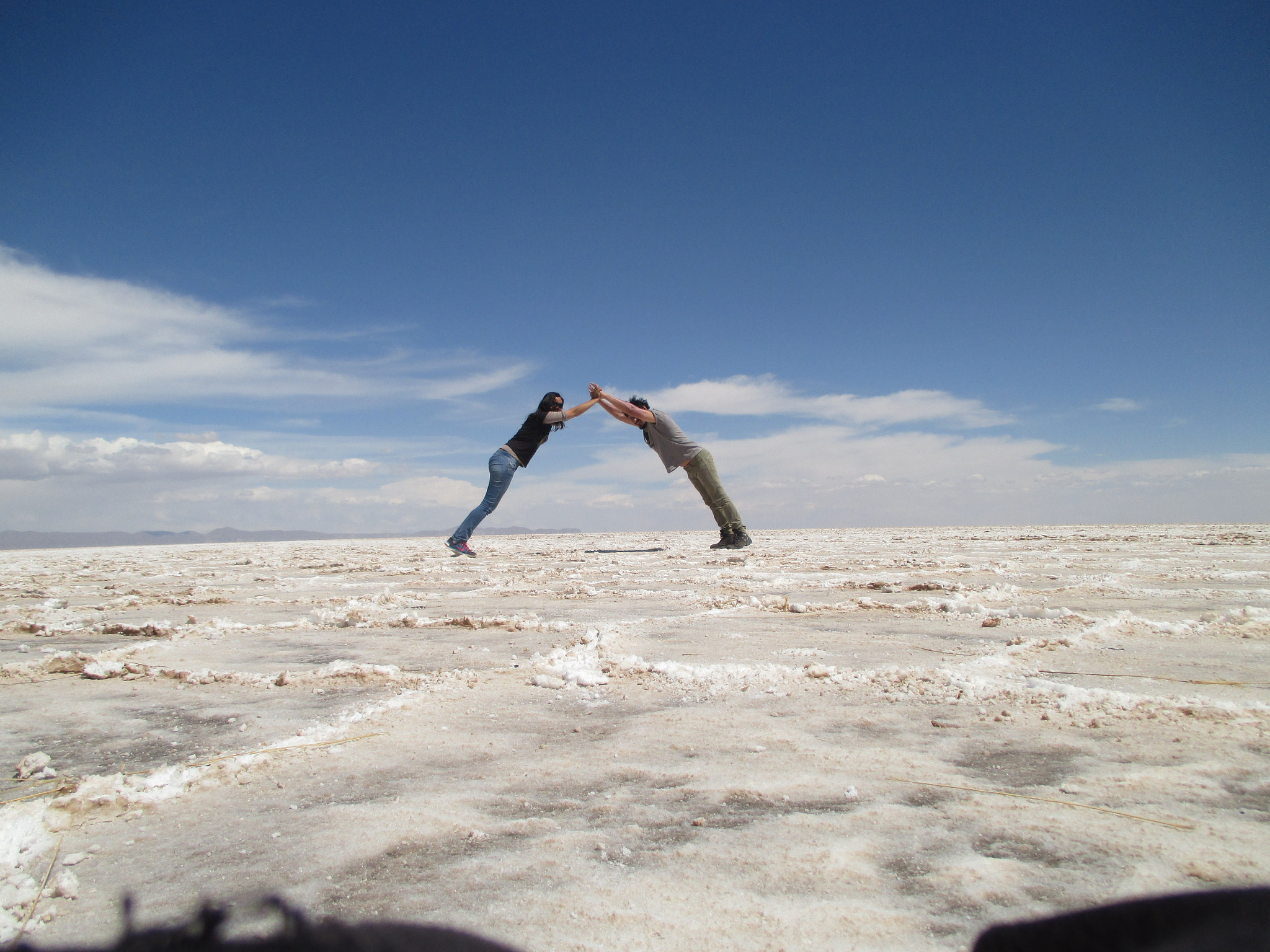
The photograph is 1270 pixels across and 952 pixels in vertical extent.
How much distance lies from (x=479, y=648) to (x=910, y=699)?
1597mm

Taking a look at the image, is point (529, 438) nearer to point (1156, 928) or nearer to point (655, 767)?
point (655, 767)

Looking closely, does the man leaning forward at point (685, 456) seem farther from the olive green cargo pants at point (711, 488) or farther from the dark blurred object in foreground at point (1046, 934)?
the dark blurred object in foreground at point (1046, 934)

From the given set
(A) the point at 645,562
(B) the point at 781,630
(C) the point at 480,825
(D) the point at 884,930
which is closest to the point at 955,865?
(D) the point at 884,930

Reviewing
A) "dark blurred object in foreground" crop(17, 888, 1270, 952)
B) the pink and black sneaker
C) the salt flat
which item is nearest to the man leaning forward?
the pink and black sneaker

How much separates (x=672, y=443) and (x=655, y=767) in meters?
6.37

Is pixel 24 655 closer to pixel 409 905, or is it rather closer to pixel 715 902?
pixel 409 905

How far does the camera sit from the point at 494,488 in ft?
25.5

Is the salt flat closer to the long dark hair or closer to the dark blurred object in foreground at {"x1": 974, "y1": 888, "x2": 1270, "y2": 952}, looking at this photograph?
the dark blurred object in foreground at {"x1": 974, "y1": 888, "x2": 1270, "y2": 952}

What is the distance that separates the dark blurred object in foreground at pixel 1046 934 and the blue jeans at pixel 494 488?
6.93 m

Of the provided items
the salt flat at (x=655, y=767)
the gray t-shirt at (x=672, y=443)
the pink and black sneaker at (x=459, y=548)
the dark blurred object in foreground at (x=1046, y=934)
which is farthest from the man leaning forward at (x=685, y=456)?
the dark blurred object in foreground at (x=1046, y=934)

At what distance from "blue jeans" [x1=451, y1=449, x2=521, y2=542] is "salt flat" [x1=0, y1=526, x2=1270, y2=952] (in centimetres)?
449

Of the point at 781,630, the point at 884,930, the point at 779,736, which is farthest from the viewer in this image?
the point at 781,630

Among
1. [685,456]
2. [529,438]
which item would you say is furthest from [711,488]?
[529,438]

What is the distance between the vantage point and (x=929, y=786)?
1242mm
